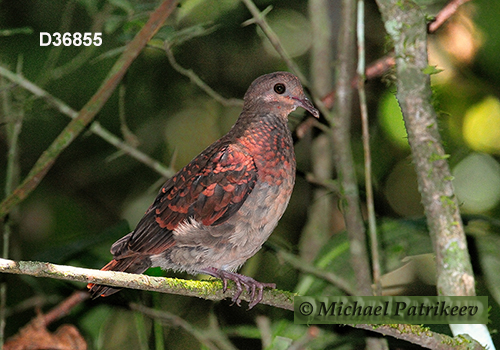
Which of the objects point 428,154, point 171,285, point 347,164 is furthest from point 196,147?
point 171,285

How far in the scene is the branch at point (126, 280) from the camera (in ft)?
4.50

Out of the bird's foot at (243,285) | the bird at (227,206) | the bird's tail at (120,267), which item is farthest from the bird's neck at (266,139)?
the bird's tail at (120,267)

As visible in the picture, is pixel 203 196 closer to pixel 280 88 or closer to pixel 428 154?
pixel 280 88

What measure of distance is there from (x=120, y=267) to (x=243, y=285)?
0.45 m

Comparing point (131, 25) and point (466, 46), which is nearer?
point (131, 25)

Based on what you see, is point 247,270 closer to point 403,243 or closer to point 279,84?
point 403,243

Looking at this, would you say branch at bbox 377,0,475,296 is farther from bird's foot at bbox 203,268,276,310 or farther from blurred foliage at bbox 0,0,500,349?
bird's foot at bbox 203,268,276,310

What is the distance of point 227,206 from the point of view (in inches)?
74.0

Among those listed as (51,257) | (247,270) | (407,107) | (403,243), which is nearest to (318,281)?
(403,243)

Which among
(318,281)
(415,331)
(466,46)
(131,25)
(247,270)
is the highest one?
(466,46)

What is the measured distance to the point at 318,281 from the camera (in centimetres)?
255

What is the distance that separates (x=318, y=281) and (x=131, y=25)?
147 cm

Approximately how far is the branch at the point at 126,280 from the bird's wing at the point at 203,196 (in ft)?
0.84

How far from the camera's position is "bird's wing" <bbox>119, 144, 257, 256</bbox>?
73.9 inches
